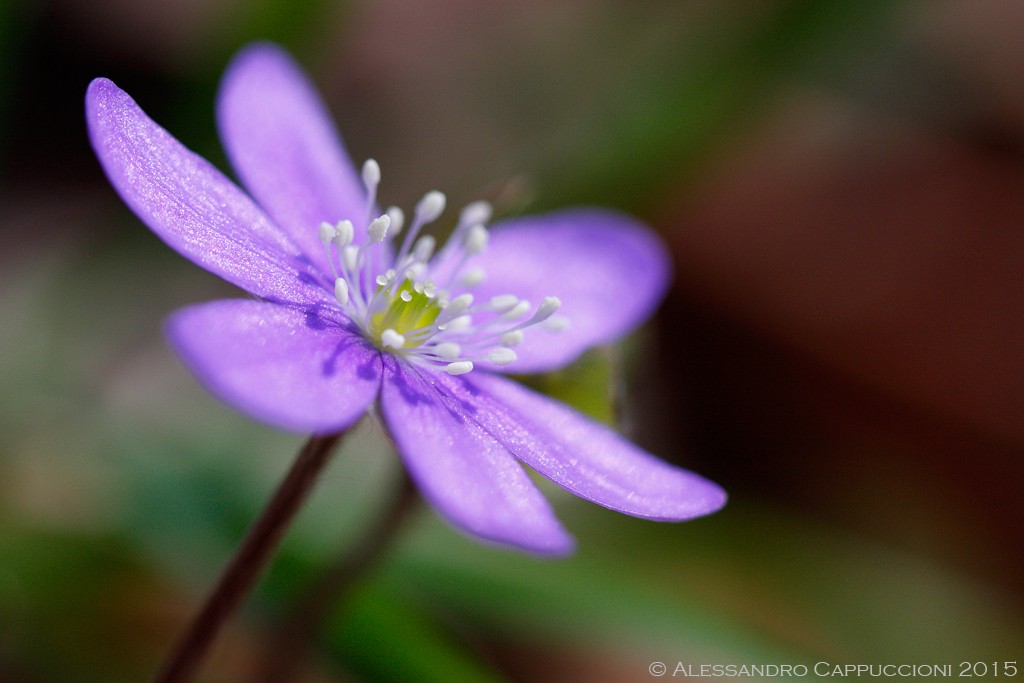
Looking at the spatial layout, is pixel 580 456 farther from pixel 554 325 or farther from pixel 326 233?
pixel 326 233

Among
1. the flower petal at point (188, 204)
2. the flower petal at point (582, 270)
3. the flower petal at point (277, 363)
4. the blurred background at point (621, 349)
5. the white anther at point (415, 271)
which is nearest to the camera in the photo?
the flower petal at point (277, 363)

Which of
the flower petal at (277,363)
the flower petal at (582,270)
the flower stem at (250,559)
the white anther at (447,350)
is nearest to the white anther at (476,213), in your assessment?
the flower petal at (582,270)

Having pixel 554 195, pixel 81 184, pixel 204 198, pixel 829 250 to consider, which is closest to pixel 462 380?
pixel 204 198

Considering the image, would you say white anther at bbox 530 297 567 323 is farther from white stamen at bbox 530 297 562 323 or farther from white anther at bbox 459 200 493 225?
white anther at bbox 459 200 493 225

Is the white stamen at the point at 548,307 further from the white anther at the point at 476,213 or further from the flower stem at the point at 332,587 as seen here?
the flower stem at the point at 332,587

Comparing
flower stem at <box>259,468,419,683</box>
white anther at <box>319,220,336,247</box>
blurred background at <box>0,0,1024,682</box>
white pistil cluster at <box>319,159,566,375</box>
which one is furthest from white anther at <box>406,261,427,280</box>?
flower stem at <box>259,468,419,683</box>

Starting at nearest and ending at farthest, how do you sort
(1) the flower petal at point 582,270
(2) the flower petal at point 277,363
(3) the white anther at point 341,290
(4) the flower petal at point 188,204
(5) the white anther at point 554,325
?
1. (2) the flower petal at point 277,363
2. (4) the flower petal at point 188,204
3. (3) the white anther at point 341,290
4. (5) the white anther at point 554,325
5. (1) the flower petal at point 582,270
